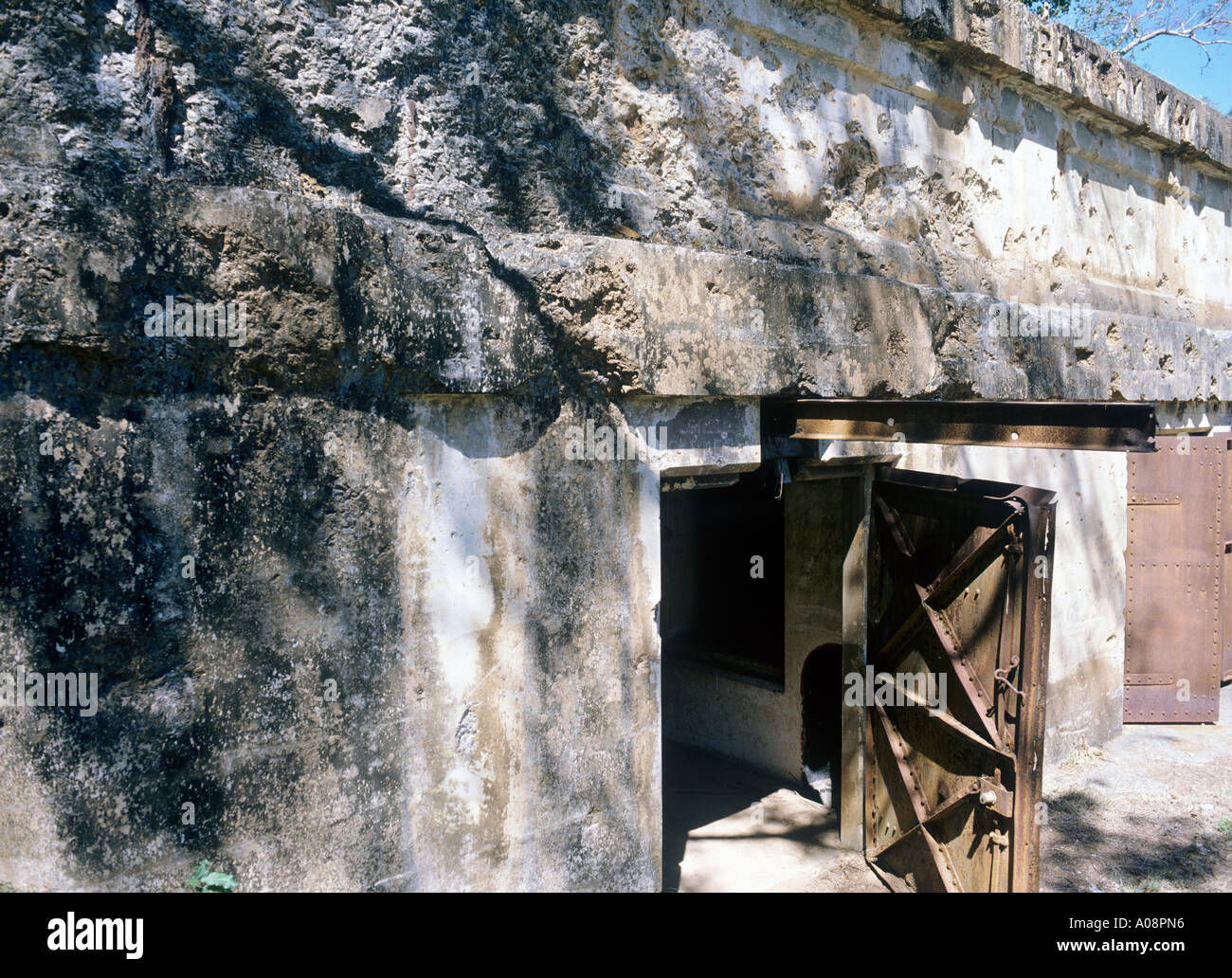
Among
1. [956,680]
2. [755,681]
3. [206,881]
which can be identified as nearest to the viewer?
[206,881]

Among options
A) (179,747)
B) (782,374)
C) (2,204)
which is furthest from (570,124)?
(179,747)

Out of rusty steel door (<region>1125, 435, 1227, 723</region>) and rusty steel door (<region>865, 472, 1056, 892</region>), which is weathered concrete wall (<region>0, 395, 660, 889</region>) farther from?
rusty steel door (<region>1125, 435, 1227, 723</region>)

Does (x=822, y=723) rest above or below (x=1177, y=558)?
below

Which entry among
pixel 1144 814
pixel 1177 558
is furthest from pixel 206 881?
pixel 1177 558

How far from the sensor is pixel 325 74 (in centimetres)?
255

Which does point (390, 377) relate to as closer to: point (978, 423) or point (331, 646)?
point (331, 646)

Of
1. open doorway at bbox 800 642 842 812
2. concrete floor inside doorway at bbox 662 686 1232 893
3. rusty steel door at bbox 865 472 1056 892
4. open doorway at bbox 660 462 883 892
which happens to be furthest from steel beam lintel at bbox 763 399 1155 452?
concrete floor inside doorway at bbox 662 686 1232 893

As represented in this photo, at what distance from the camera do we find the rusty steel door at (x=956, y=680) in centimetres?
332

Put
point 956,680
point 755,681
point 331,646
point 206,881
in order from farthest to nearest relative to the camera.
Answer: point 755,681 < point 956,680 < point 331,646 < point 206,881

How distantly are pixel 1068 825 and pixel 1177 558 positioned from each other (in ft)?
→ 7.87

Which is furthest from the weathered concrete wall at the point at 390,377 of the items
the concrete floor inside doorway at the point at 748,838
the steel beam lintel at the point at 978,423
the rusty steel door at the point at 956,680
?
the concrete floor inside doorway at the point at 748,838

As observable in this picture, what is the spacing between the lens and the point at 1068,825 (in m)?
4.85

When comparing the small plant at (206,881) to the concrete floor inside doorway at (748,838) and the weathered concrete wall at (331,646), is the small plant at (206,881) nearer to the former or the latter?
the weathered concrete wall at (331,646)

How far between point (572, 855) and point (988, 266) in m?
3.56
